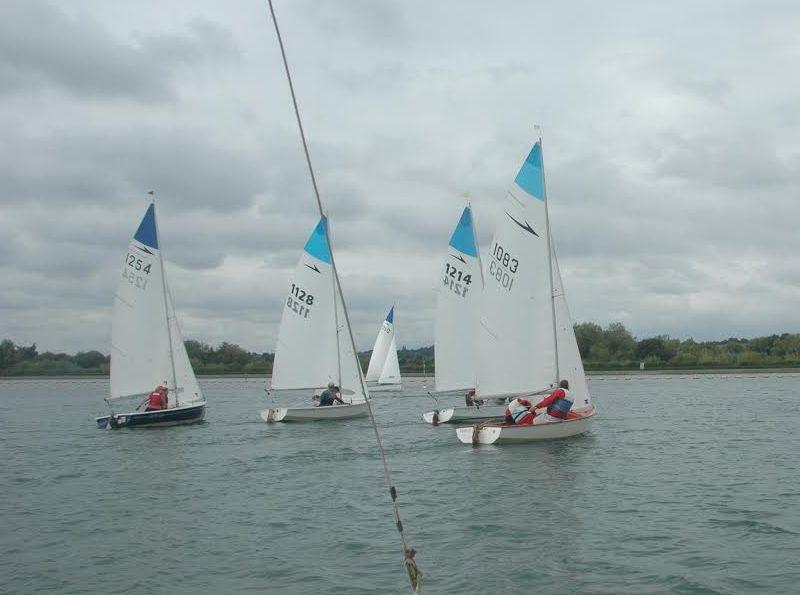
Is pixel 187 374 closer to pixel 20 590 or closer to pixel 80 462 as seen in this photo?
pixel 80 462

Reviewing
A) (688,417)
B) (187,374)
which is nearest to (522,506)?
(187,374)

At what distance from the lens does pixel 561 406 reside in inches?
821

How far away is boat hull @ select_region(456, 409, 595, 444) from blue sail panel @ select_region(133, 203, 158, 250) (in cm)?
1375

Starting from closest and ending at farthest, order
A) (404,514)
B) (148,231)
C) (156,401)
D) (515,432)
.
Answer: (404,514) → (515,432) → (156,401) → (148,231)

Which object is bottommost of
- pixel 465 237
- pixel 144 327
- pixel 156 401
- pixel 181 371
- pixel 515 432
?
pixel 515 432

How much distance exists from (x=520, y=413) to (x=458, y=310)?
9.80 m

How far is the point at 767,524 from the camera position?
12.4 metres

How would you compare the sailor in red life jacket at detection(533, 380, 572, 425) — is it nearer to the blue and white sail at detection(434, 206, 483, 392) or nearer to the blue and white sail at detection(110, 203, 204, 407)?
the blue and white sail at detection(434, 206, 483, 392)

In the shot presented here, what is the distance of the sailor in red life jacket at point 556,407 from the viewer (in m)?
20.7

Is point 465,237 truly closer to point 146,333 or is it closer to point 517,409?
point 517,409

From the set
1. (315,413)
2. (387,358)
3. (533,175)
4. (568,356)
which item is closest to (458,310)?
(315,413)

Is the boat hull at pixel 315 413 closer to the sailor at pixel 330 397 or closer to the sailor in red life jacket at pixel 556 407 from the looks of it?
the sailor at pixel 330 397

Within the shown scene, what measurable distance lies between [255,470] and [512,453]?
6030mm

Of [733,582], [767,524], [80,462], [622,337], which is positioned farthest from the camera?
[622,337]
